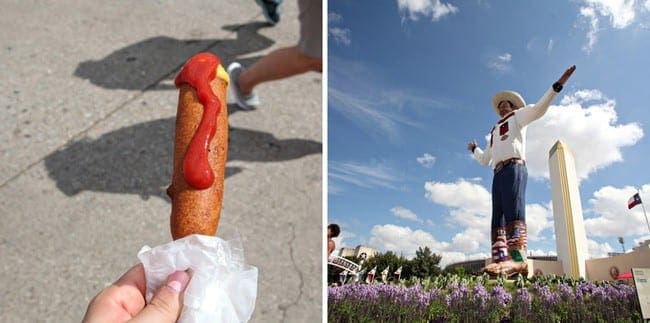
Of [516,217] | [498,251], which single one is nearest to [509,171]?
[516,217]

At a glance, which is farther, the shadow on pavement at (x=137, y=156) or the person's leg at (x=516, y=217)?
the shadow on pavement at (x=137, y=156)

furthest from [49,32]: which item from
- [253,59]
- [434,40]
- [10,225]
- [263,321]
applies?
[434,40]

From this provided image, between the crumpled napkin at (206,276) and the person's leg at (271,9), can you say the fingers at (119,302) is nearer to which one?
the crumpled napkin at (206,276)

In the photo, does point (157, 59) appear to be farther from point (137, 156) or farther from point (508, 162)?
point (508, 162)

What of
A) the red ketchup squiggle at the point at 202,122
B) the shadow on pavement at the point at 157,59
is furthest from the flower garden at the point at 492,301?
the shadow on pavement at the point at 157,59

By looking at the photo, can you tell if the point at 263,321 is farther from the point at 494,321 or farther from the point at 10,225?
the point at 10,225

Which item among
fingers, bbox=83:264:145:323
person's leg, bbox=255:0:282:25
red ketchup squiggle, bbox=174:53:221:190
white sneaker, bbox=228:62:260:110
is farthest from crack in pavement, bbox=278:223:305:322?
person's leg, bbox=255:0:282:25

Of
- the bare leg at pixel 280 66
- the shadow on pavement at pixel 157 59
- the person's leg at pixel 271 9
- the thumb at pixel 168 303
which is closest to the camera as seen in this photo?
the thumb at pixel 168 303

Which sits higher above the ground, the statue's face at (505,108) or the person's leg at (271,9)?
the person's leg at (271,9)
